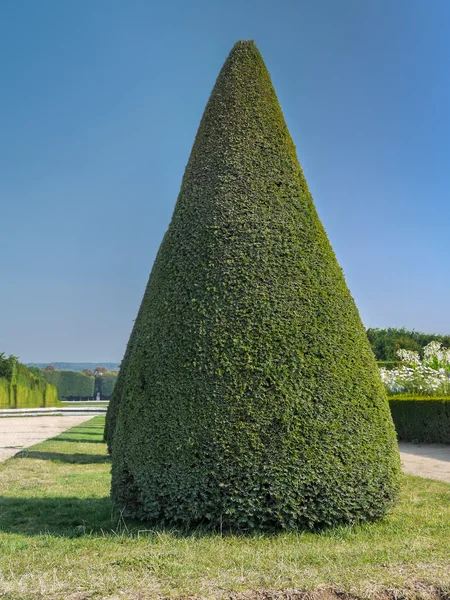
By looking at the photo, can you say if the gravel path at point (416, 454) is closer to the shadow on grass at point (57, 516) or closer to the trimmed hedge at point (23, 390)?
the shadow on grass at point (57, 516)

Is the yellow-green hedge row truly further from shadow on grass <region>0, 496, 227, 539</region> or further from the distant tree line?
shadow on grass <region>0, 496, 227, 539</region>

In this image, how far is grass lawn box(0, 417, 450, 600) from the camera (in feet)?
11.2

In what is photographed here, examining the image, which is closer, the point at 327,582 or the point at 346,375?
the point at 327,582

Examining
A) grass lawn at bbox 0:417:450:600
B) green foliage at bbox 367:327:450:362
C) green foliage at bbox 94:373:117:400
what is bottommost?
green foliage at bbox 94:373:117:400

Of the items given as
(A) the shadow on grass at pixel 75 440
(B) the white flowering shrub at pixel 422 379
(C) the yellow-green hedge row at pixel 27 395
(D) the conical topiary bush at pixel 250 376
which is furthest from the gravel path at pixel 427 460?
(C) the yellow-green hedge row at pixel 27 395

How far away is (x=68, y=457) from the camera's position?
12.0m

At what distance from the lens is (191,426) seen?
4.78 m

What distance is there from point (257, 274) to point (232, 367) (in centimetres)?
99

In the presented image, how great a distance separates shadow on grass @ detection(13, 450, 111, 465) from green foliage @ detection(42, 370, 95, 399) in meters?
61.0

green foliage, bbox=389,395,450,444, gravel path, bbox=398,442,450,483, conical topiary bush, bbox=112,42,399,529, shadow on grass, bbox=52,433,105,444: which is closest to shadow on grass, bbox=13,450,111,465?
shadow on grass, bbox=52,433,105,444

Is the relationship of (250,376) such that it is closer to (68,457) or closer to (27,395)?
(68,457)

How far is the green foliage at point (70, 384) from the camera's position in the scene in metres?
71.4

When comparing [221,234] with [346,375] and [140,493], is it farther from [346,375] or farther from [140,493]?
[140,493]

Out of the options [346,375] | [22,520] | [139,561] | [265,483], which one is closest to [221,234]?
[346,375]
